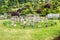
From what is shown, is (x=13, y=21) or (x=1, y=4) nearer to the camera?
(x=13, y=21)

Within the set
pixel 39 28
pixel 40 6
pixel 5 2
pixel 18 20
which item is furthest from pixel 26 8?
pixel 39 28

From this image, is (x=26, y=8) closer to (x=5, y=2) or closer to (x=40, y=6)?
(x=40, y=6)

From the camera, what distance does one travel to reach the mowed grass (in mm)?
12836

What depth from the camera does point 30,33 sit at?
535 inches

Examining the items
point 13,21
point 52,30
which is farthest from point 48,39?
point 13,21

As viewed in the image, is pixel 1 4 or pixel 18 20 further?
pixel 1 4

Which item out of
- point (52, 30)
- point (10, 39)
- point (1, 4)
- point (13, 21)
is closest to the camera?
point (10, 39)

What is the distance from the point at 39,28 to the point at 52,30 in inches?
51.6

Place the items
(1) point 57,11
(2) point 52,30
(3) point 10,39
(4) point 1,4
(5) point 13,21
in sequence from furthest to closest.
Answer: (4) point 1,4 → (1) point 57,11 → (5) point 13,21 → (2) point 52,30 → (3) point 10,39

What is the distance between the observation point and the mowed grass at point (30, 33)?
12.8 m

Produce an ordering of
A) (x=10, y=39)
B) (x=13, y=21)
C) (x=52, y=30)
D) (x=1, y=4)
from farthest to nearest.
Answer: (x=1, y=4)
(x=13, y=21)
(x=52, y=30)
(x=10, y=39)

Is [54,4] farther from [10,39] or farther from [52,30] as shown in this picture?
[10,39]

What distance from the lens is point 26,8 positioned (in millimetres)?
22609

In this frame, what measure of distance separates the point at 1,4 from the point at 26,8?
3.82 meters
